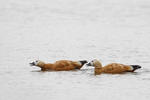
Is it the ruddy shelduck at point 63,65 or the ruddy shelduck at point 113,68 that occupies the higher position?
the ruddy shelduck at point 63,65

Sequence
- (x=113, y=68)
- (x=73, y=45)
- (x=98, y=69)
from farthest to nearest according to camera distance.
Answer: (x=73, y=45) → (x=98, y=69) → (x=113, y=68)

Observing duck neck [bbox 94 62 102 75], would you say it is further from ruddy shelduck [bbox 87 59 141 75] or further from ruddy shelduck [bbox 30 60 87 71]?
ruddy shelduck [bbox 30 60 87 71]

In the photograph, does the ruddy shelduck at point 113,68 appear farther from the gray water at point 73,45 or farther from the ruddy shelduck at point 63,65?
the ruddy shelduck at point 63,65

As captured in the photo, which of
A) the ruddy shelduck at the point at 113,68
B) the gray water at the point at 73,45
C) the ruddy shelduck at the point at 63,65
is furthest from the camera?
the ruddy shelduck at the point at 63,65

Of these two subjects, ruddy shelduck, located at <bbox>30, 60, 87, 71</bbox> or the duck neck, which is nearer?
the duck neck

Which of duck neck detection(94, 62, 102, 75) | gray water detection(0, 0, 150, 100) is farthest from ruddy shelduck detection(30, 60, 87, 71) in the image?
duck neck detection(94, 62, 102, 75)

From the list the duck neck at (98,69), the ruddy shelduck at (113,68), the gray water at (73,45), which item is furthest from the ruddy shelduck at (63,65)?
the duck neck at (98,69)

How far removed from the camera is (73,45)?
1169 inches

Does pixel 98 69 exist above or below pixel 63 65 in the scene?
below

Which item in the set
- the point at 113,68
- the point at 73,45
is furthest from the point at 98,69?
the point at 73,45

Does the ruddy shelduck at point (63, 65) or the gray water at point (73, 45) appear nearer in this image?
the gray water at point (73, 45)

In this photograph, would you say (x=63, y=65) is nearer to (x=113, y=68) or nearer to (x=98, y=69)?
(x=98, y=69)

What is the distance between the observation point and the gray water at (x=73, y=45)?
20.1 metres

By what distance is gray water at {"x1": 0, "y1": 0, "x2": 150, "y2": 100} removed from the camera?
20.1 meters
